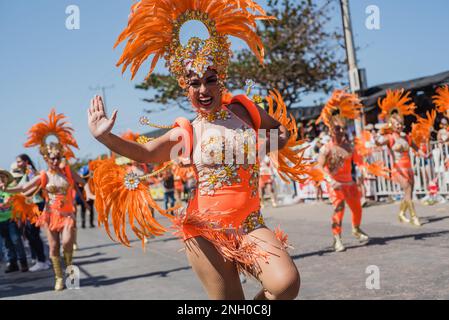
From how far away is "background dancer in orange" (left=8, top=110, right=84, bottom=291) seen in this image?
829 centimetres

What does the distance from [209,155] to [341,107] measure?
5.42 meters

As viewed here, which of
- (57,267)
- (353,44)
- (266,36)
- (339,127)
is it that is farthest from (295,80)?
(57,267)

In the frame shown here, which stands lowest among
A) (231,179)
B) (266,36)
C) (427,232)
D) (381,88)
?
(427,232)

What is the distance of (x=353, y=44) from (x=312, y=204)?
4934 mm

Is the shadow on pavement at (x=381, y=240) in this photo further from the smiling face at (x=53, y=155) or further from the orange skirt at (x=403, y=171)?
the smiling face at (x=53, y=155)

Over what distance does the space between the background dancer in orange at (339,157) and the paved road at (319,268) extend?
670mm

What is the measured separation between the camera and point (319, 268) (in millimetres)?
7453

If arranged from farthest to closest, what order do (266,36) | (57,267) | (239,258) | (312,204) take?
(266,36), (312,204), (57,267), (239,258)

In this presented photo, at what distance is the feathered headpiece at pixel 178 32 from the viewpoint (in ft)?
13.0

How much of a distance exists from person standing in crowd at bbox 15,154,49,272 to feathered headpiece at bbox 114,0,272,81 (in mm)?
6763

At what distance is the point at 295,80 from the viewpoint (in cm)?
2442

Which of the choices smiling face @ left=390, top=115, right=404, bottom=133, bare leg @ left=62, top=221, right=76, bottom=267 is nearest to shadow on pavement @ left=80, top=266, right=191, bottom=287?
bare leg @ left=62, top=221, right=76, bottom=267
